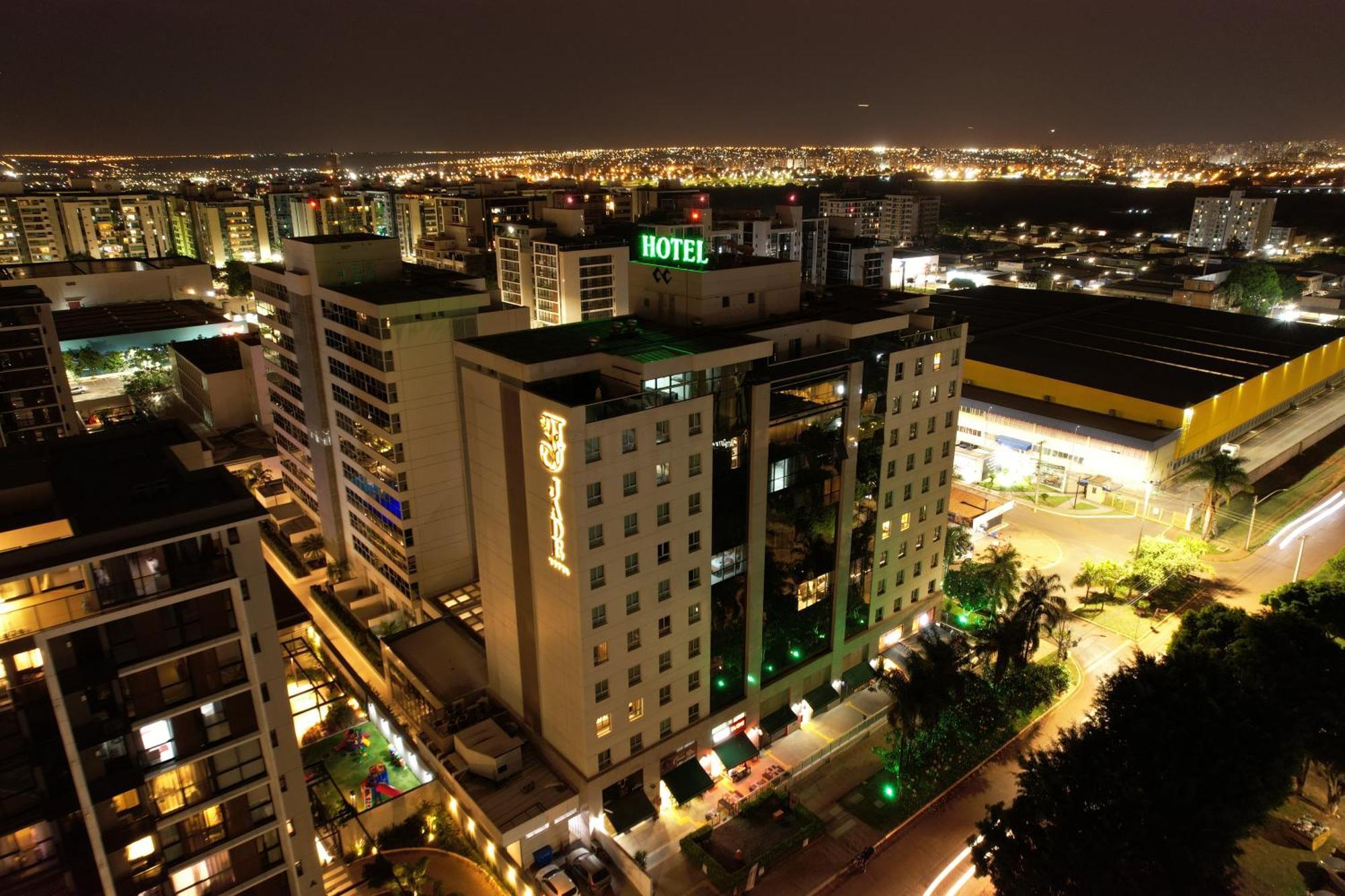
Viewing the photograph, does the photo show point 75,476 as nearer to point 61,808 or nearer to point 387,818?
point 61,808

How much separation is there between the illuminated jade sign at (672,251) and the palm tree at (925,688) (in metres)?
24.5

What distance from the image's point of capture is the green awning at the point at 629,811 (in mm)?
37281

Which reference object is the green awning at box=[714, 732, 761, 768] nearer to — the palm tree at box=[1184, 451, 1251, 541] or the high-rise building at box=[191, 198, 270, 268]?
the palm tree at box=[1184, 451, 1251, 541]

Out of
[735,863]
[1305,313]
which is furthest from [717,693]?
[1305,313]

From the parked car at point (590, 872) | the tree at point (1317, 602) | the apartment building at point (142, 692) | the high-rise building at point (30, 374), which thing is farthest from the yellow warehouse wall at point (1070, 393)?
the high-rise building at point (30, 374)

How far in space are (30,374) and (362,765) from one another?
164 feet

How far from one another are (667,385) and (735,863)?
23013 mm

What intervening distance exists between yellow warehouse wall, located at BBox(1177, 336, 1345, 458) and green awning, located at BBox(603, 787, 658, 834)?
66.7 metres

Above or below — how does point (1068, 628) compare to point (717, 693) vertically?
below

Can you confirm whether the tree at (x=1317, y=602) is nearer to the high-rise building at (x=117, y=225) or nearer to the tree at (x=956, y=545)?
the tree at (x=956, y=545)

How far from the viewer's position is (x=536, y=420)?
109ft

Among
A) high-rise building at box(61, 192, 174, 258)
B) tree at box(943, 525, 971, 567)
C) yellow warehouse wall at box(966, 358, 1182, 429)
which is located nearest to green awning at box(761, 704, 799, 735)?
tree at box(943, 525, 971, 567)

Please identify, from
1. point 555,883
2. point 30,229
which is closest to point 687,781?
point 555,883

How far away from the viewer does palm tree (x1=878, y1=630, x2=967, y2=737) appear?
134ft
